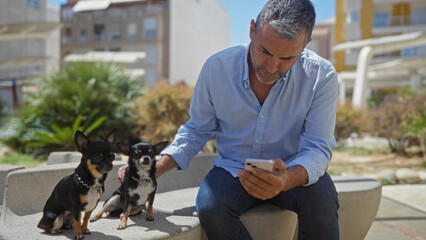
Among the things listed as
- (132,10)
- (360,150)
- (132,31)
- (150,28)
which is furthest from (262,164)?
(132,10)

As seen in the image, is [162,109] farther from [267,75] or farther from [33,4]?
[33,4]

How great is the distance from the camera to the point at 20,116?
9117 mm

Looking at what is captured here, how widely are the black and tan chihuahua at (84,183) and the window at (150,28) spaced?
1672 inches

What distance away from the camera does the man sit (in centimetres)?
226

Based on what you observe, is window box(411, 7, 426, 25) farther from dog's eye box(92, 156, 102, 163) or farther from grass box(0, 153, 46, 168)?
dog's eye box(92, 156, 102, 163)

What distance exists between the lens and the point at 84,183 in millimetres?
2061

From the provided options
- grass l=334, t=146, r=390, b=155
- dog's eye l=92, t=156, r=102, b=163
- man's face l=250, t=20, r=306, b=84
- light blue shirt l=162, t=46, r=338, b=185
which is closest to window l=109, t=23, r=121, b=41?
grass l=334, t=146, r=390, b=155

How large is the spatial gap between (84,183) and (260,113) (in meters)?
1.13

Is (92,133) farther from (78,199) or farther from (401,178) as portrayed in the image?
(78,199)

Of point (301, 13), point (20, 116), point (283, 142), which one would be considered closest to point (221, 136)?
point (283, 142)

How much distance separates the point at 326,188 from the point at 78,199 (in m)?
1.32

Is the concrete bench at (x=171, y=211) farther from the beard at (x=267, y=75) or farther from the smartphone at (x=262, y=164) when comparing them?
the beard at (x=267, y=75)

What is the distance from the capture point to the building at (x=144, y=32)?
43.5 meters

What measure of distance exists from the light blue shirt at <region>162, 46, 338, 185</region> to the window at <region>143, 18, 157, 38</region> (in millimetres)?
41831
